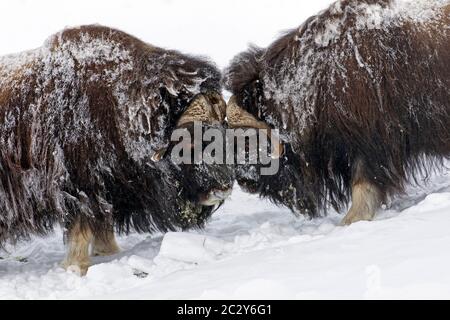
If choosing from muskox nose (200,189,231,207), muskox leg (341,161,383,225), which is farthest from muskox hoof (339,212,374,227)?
muskox nose (200,189,231,207)

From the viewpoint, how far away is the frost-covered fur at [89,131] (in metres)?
3.66

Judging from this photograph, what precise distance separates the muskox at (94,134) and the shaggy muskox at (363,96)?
365 mm

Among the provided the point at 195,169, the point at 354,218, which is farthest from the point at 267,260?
the point at 195,169

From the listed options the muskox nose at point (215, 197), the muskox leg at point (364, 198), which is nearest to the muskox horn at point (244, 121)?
the muskox nose at point (215, 197)

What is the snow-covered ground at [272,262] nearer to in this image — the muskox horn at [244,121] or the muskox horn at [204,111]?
the muskox horn at [244,121]

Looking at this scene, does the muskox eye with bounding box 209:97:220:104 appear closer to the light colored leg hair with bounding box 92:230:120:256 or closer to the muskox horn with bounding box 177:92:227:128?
the muskox horn with bounding box 177:92:227:128

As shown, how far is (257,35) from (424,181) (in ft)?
18.1

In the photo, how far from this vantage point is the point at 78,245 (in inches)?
148

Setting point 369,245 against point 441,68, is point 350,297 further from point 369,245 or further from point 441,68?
point 441,68

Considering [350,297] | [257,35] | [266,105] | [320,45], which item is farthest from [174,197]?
[257,35]

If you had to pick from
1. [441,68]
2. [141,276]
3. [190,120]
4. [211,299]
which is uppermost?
[441,68]

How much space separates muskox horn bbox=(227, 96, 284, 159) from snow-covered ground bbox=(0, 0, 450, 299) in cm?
40

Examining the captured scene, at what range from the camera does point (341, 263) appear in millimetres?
2590

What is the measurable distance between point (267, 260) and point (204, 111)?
117 cm
